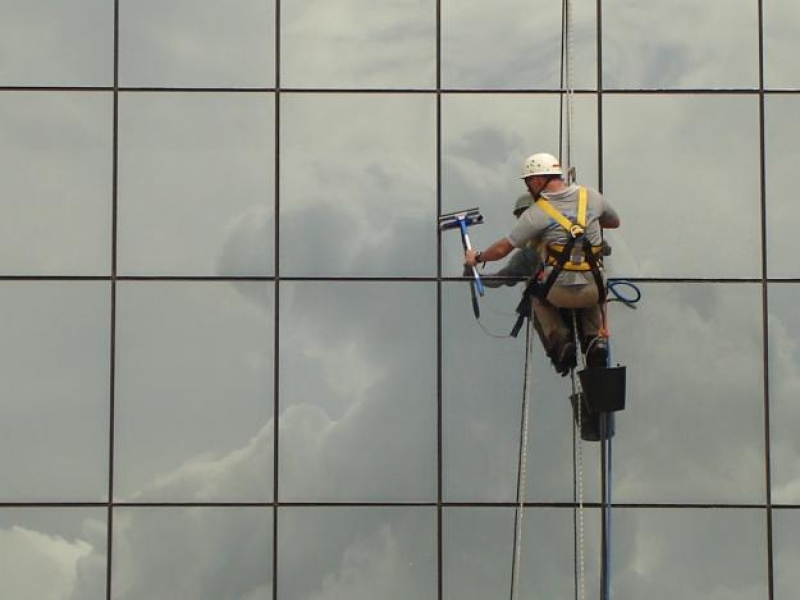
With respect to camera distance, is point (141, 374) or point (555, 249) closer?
point (555, 249)

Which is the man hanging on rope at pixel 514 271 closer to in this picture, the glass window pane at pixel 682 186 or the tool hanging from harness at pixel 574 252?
the glass window pane at pixel 682 186

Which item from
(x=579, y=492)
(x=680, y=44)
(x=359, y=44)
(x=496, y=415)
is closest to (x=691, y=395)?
(x=579, y=492)

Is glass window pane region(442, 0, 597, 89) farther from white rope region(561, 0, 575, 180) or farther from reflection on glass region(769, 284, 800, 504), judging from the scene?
reflection on glass region(769, 284, 800, 504)

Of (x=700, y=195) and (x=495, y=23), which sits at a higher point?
(x=495, y=23)

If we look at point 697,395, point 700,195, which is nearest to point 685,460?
point 697,395

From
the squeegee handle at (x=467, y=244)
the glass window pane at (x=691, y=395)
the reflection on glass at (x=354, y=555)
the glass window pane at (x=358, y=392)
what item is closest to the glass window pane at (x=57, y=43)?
the glass window pane at (x=358, y=392)

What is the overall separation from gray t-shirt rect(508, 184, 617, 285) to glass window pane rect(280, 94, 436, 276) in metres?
1.23

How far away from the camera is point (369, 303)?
10961mm

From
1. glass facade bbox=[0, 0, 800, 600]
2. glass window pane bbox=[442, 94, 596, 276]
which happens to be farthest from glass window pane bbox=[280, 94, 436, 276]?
glass window pane bbox=[442, 94, 596, 276]

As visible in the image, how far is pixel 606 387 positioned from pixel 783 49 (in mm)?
3499

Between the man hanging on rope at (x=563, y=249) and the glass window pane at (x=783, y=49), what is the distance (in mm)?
2116

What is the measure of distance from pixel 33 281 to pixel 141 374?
123cm

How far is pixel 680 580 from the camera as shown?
428 inches

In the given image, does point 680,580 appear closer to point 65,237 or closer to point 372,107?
point 372,107
